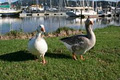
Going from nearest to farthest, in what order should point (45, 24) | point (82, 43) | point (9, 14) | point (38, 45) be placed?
point (38, 45) < point (82, 43) < point (45, 24) < point (9, 14)

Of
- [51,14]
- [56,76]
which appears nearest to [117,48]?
[56,76]

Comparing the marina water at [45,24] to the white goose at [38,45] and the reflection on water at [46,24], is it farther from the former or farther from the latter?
the white goose at [38,45]

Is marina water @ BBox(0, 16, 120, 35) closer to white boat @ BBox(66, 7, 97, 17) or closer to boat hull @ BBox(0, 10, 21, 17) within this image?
white boat @ BBox(66, 7, 97, 17)

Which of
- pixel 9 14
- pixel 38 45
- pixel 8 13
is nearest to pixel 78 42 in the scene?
pixel 38 45

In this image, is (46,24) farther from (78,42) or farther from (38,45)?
(38,45)

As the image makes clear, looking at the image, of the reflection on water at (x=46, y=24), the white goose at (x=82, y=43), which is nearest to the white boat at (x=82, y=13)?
A: the reflection on water at (x=46, y=24)

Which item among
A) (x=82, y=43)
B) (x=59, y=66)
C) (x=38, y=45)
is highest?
(x=38, y=45)

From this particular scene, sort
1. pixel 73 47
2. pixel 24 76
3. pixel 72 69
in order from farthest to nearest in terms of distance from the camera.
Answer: pixel 73 47
pixel 72 69
pixel 24 76

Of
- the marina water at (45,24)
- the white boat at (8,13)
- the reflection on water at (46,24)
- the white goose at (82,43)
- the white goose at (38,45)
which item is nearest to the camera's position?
the white goose at (38,45)

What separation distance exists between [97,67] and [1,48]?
173 inches

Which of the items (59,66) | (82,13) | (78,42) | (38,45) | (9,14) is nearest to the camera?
(59,66)

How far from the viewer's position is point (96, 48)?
988 cm

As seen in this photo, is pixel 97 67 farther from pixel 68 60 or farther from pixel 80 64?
pixel 68 60

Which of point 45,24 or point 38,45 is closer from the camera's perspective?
point 38,45
